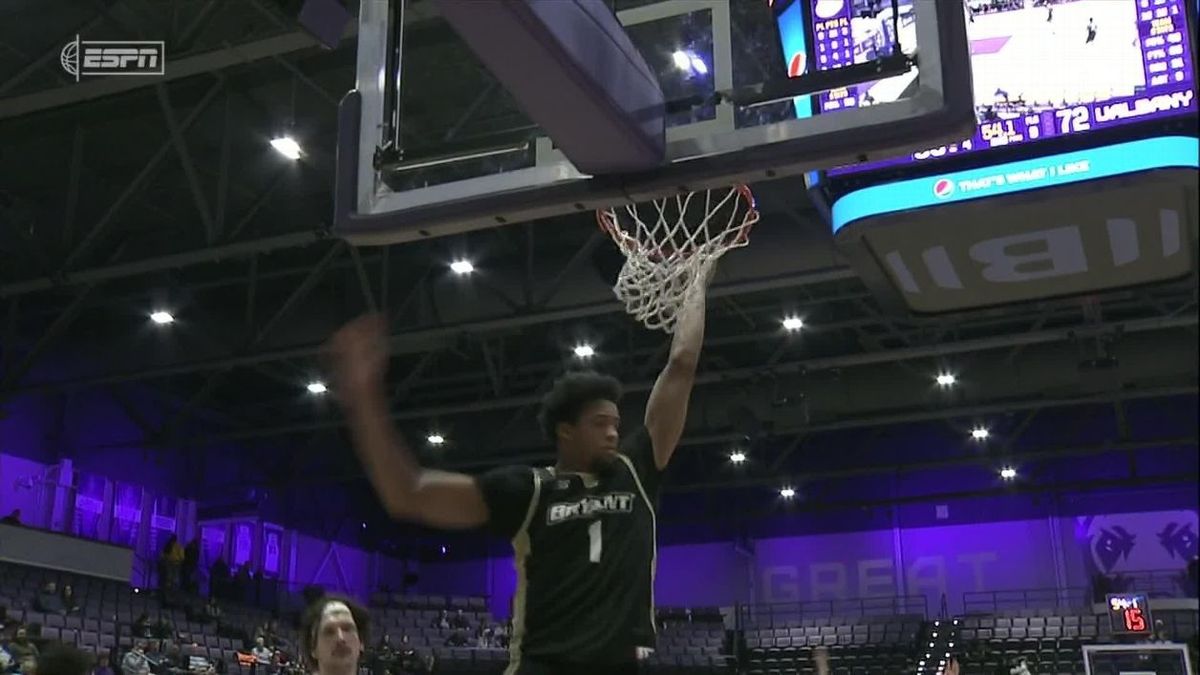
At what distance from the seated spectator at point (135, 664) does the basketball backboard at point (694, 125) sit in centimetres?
1123

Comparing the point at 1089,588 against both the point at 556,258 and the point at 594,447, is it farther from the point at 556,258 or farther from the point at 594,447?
the point at 594,447

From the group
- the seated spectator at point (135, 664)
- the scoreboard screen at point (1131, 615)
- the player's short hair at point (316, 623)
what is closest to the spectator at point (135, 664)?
the seated spectator at point (135, 664)

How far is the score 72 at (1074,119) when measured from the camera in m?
4.85

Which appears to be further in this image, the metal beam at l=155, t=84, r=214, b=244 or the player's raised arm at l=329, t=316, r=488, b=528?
the metal beam at l=155, t=84, r=214, b=244

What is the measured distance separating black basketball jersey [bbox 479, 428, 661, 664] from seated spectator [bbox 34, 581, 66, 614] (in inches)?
615

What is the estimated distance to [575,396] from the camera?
9.68ft

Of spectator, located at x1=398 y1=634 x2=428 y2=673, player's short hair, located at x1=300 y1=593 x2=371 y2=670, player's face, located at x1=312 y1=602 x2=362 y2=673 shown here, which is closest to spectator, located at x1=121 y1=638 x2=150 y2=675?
spectator, located at x1=398 y1=634 x2=428 y2=673

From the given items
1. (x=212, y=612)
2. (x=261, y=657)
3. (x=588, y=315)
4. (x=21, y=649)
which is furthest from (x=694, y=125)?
(x=212, y=612)

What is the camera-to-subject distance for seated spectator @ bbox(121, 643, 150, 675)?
13992mm

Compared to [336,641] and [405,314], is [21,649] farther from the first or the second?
[336,641]

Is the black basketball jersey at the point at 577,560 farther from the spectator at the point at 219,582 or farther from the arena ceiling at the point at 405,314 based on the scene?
the spectator at the point at 219,582

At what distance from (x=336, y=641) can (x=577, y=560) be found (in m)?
1.43

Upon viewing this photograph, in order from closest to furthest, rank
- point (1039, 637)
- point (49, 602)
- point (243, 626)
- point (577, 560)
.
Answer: point (577, 560)
point (49, 602)
point (243, 626)
point (1039, 637)

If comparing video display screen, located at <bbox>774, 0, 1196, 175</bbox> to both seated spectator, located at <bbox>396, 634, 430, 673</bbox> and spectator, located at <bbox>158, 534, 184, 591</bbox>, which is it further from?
spectator, located at <bbox>158, 534, 184, 591</bbox>
